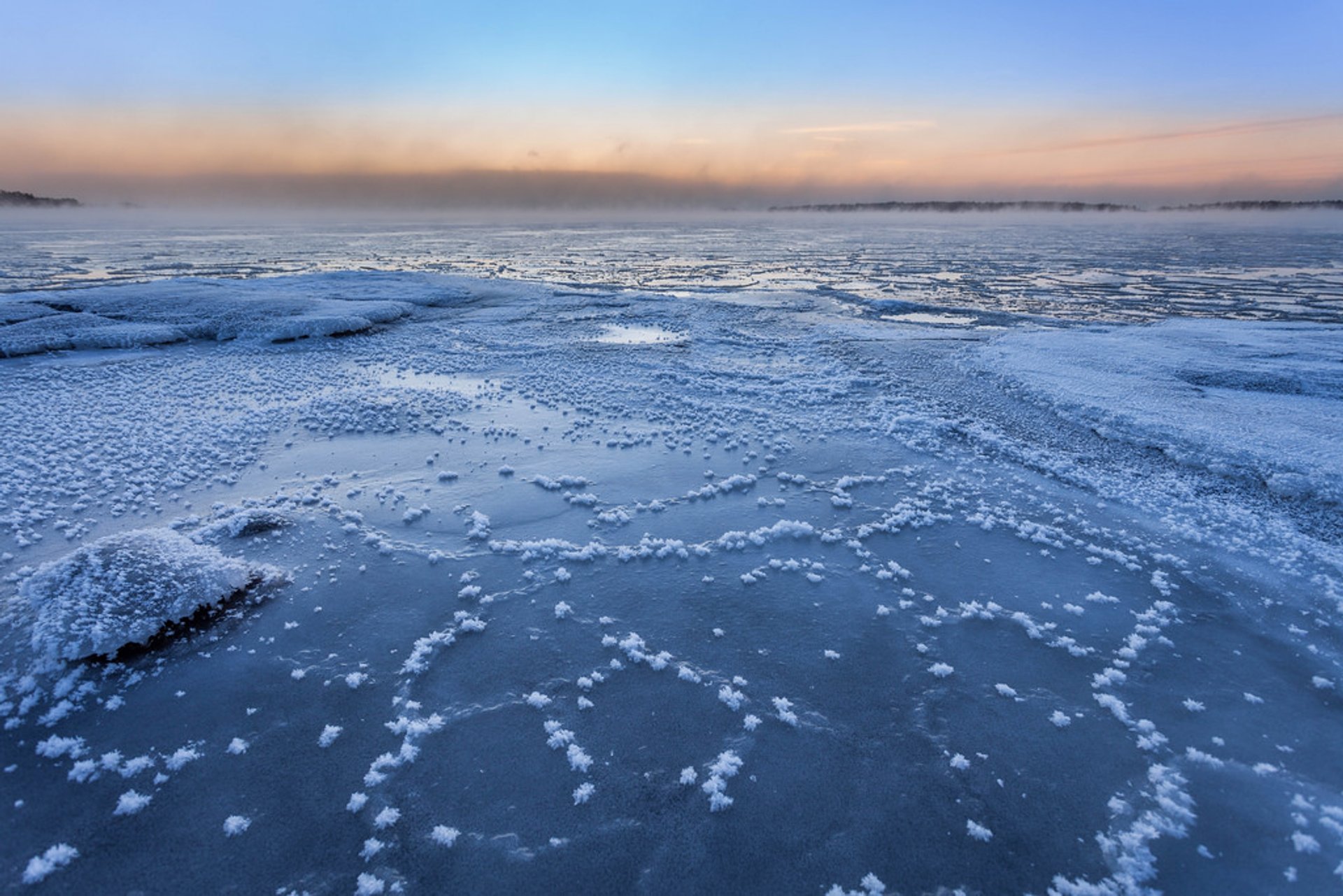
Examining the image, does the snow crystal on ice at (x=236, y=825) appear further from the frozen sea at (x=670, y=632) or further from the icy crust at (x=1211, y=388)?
the icy crust at (x=1211, y=388)

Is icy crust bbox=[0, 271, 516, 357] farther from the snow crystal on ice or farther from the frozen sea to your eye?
the snow crystal on ice

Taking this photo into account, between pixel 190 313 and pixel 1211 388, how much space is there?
1942 centimetres

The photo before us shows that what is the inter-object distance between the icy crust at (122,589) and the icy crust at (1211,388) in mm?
9164

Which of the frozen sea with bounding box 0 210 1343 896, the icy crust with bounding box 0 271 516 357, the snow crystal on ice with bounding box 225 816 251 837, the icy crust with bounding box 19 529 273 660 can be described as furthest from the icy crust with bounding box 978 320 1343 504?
the icy crust with bounding box 0 271 516 357

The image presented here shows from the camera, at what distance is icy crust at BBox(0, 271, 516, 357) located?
12148 millimetres

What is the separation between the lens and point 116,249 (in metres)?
34.9

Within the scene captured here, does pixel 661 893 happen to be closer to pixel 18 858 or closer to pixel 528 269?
pixel 18 858

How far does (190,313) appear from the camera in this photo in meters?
14.2

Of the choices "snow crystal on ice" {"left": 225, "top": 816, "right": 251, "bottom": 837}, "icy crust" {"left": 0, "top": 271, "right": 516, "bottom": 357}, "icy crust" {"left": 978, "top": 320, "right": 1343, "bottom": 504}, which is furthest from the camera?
"icy crust" {"left": 0, "top": 271, "right": 516, "bottom": 357}

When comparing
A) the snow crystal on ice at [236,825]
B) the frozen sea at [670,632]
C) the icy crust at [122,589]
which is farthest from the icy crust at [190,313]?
the snow crystal on ice at [236,825]

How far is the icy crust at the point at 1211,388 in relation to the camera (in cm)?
698

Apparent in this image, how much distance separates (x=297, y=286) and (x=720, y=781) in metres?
20.2

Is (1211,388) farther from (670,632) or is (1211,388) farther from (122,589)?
(122,589)

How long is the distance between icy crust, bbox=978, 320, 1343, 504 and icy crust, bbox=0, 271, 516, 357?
13754 mm
